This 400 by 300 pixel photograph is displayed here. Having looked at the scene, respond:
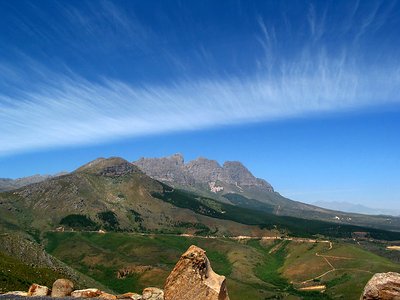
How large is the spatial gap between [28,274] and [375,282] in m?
68.0

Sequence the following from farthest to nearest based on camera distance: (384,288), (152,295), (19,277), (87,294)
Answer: (19,277), (152,295), (87,294), (384,288)

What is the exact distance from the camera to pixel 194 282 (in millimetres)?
38188

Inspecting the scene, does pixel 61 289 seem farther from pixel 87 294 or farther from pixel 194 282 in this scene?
pixel 194 282

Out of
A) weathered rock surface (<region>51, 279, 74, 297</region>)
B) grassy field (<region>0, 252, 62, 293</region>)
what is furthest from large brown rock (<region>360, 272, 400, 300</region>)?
grassy field (<region>0, 252, 62, 293</region>)

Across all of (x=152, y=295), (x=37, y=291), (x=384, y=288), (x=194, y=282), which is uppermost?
(x=384, y=288)

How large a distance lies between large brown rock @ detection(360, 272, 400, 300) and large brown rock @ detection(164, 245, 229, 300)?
12.3 meters

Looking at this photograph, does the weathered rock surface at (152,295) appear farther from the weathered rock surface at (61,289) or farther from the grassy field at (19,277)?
the grassy field at (19,277)

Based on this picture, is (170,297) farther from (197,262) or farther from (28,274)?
(28,274)

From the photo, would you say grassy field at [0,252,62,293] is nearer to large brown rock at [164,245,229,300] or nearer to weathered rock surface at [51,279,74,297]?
weathered rock surface at [51,279,74,297]

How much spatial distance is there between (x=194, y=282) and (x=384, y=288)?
1560cm

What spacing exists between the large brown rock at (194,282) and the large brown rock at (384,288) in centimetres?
1231

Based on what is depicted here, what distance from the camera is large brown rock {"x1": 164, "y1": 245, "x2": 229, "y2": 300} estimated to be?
3754 cm

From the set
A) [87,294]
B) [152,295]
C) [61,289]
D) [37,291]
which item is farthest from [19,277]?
[152,295]

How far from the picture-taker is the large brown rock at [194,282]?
37.5m
